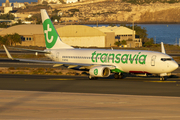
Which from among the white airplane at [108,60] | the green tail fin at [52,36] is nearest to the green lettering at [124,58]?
the white airplane at [108,60]

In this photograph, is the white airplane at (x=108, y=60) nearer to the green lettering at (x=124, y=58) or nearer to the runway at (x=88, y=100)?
the green lettering at (x=124, y=58)

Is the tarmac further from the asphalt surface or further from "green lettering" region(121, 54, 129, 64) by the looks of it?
"green lettering" region(121, 54, 129, 64)

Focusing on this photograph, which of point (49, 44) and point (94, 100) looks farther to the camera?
point (49, 44)

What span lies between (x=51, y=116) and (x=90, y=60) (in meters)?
22.3

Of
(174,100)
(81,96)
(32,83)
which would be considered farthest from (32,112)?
(32,83)

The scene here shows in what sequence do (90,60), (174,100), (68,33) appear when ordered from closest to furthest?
(174,100), (90,60), (68,33)

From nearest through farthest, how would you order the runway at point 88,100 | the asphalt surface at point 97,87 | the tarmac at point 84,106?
the tarmac at point 84,106 < the runway at point 88,100 < the asphalt surface at point 97,87

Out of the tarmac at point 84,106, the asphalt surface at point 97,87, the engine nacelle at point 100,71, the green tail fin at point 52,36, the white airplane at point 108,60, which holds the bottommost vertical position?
the asphalt surface at point 97,87

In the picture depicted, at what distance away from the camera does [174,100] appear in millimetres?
27359

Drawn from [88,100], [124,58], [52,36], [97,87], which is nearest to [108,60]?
[124,58]

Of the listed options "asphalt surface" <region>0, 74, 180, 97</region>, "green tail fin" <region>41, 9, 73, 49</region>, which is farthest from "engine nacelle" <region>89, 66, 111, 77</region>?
"green tail fin" <region>41, 9, 73, 49</region>

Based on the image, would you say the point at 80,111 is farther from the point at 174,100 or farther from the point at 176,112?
the point at 174,100

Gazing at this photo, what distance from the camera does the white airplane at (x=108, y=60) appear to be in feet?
127

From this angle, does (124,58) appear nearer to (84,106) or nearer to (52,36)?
(52,36)
